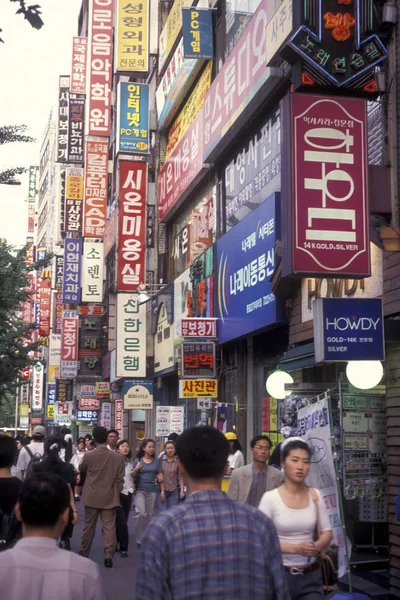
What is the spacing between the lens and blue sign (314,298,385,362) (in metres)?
10.8

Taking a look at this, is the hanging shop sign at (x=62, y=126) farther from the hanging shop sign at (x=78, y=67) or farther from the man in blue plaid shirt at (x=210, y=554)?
the man in blue plaid shirt at (x=210, y=554)

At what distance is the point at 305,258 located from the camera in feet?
36.9

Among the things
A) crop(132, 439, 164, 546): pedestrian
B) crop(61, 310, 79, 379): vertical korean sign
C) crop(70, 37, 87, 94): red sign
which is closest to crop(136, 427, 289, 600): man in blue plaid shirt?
crop(132, 439, 164, 546): pedestrian

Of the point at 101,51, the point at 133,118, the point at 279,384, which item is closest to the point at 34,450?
the point at 279,384

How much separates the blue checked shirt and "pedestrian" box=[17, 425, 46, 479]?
30.0 ft

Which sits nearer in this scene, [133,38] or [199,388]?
[199,388]

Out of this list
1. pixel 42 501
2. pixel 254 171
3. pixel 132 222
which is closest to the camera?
pixel 42 501

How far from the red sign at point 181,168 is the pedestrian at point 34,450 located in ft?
32.9

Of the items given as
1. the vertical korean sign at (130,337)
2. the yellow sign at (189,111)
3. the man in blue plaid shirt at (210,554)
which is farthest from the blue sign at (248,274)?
the man in blue plaid shirt at (210,554)

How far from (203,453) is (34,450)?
33.6 ft

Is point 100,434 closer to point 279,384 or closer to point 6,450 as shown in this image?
point 279,384

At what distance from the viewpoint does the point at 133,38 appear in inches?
1219

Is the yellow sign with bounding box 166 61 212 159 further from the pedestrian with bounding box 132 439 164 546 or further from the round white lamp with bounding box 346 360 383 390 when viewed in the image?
the round white lamp with bounding box 346 360 383 390

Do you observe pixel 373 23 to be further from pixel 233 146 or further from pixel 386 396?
pixel 233 146
